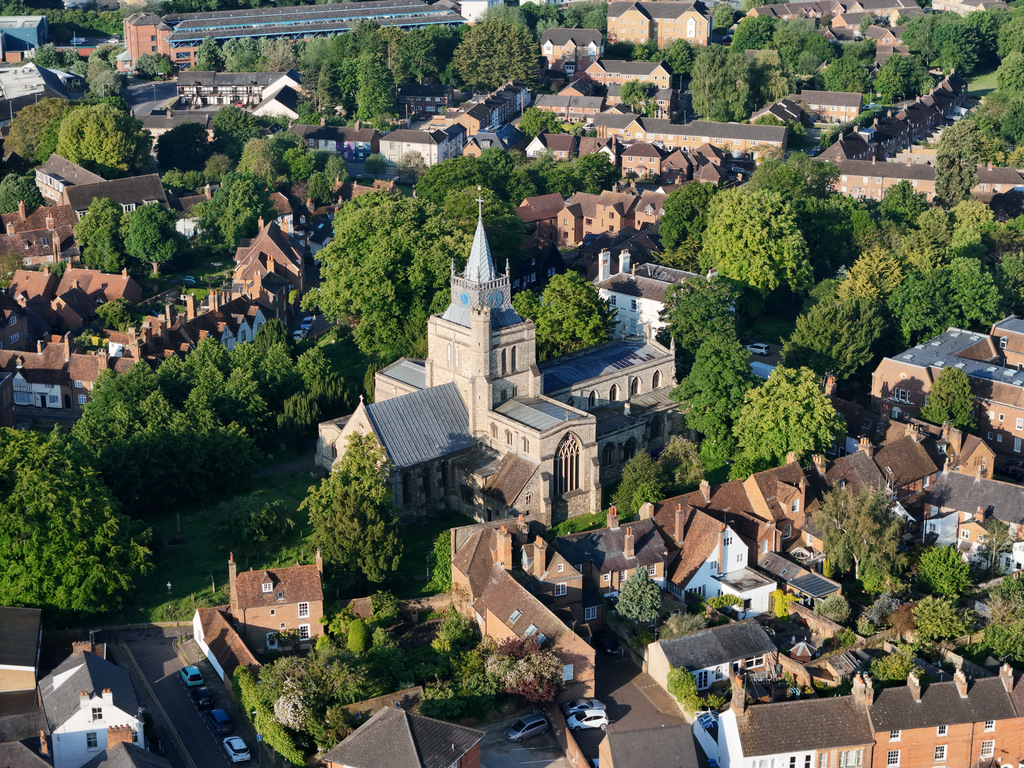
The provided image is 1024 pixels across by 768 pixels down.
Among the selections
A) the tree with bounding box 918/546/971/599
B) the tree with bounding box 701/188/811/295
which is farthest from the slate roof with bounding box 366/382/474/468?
the tree with bounding box 701/188/811/295

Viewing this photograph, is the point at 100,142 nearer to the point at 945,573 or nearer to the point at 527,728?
the point at 527,728

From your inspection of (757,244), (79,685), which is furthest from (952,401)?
(79,685)

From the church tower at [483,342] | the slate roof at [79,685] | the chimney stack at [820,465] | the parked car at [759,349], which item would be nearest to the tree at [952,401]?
the chimney stack at [820,465]

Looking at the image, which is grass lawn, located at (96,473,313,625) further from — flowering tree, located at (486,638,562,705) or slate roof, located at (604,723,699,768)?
slate roof, located at (604,723,699,768)

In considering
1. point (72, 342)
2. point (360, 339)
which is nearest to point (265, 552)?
point (360, 339)

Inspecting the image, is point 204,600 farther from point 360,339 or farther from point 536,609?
point 360,339

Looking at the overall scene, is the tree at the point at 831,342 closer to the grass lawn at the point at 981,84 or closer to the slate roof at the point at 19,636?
the slate roof at the point at 19,636
